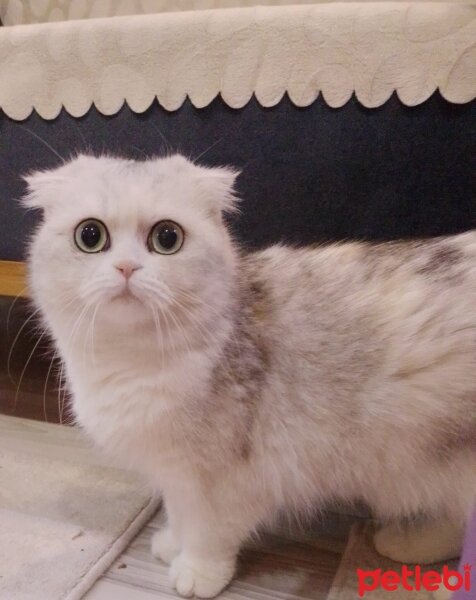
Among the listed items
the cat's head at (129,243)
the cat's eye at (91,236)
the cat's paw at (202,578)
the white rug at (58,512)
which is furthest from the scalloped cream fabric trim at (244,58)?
the cat's paw at (202,578)

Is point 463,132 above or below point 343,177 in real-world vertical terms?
above

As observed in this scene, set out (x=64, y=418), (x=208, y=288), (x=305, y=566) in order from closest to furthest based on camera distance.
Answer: (x=208, y=288) → (x=305, y=566) → (x=64, y=418)

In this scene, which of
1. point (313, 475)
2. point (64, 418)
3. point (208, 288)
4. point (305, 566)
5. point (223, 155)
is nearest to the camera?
point (208, 288)

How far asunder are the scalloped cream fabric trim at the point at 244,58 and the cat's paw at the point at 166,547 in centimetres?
87

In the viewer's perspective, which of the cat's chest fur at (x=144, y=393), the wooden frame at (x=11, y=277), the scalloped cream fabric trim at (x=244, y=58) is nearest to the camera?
the cat's chest fur at (x=144, y=393)

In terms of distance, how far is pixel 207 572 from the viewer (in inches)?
37.0

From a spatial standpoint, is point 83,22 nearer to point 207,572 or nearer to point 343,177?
point 343,177

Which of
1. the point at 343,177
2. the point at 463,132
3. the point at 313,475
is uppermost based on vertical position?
the point at 463,132

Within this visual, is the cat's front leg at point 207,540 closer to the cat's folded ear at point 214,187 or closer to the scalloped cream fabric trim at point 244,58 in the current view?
the cat's folded ear at point 214,187

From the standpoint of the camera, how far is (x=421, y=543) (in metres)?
0.97

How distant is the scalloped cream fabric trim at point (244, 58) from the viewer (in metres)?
1.12

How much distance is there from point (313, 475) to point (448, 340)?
29 centimetres

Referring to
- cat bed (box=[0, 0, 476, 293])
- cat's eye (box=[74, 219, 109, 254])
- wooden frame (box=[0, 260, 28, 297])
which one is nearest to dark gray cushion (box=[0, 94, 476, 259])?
cat bed (box=[0, 0, 476, 293])

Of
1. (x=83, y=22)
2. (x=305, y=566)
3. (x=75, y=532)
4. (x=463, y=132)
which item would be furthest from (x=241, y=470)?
(x=83, y=22)
